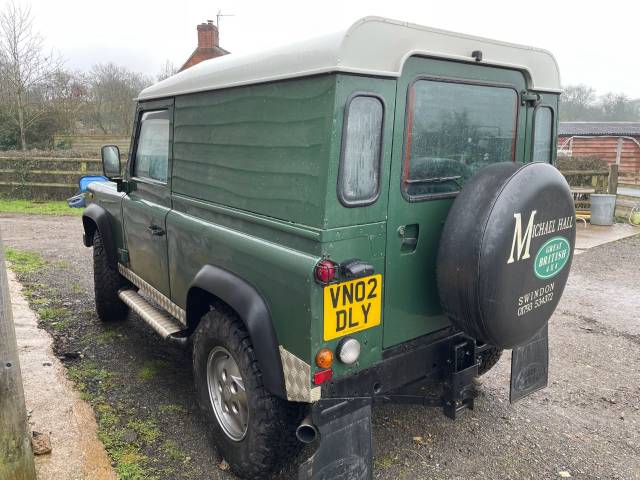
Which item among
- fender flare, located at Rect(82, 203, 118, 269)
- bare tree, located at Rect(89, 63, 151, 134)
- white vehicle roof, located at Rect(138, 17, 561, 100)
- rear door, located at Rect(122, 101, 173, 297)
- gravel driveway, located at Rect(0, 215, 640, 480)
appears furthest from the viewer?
bare tree, located at Rect(89, 63, 151, 134)

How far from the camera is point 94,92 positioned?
2166cm

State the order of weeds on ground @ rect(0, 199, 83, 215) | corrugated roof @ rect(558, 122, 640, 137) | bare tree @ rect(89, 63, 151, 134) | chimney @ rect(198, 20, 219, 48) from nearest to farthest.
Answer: weeds on ground @ rect(0, 199, 83, 215), chimney @ rect(198, 20, 219, 48), bare tree @ rect(89, 63, 151, 134), corrugated roof @ rect(558, 122, 640, 137)

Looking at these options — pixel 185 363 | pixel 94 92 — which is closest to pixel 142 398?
pixel 185 363

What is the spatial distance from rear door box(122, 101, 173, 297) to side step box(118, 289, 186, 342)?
20 centimetres

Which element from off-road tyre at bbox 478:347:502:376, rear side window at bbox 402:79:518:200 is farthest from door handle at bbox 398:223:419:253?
off-road tyre at bbox 478:347:502:376

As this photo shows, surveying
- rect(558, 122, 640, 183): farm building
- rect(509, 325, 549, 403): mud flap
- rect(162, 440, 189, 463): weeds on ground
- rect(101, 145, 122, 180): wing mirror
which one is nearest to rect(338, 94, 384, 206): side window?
rect(509, 325, 549, 403): mud flap

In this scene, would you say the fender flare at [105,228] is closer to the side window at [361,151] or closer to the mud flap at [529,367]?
the side window at [361,151]

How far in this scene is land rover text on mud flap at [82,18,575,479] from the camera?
83.9 inches

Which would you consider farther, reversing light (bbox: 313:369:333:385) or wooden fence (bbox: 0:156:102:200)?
wooden fence (bbox: 0:156:102:200)

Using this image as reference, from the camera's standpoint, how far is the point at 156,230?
349cm

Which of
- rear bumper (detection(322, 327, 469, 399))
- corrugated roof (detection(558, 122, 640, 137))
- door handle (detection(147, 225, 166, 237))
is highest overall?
corrugated roof (detection(558, 122, 640, 137))

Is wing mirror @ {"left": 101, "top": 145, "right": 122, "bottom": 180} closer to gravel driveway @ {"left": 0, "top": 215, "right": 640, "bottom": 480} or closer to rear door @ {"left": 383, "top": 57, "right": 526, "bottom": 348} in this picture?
gravel driveway @ {"left": 0, "top": 215, "right": 640, "bottom": 480}

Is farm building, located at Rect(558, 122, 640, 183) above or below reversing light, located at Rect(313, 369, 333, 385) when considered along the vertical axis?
above

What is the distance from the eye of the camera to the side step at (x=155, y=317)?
3335 mm
